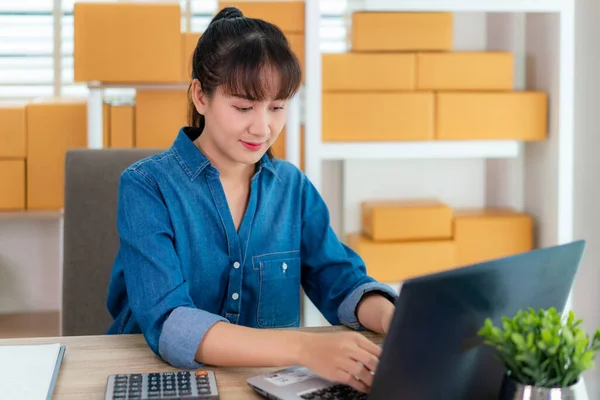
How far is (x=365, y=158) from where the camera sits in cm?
259

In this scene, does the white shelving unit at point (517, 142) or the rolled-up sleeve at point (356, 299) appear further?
the white shelving unit at point (517, 142)

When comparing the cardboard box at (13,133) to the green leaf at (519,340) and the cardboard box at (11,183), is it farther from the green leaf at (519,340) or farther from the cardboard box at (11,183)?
the green leaf at (519,340)

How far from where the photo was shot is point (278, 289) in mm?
1338

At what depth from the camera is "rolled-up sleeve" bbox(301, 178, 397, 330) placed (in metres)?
1.31

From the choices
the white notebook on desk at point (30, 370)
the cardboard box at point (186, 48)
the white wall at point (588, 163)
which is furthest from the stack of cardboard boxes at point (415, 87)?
the white notebook on desk at point (30, 370)

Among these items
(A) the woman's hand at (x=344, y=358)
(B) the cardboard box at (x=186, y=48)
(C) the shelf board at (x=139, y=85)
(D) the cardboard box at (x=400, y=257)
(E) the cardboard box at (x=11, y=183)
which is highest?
(B) the cardboard box at (x=186, y=48)

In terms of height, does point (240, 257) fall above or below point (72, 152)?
below

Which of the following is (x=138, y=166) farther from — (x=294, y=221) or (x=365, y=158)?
(x=365, y=158)

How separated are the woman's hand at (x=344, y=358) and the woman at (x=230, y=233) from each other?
0.07 meters

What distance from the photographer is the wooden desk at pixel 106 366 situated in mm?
947

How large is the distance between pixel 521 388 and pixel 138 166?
0.71 m

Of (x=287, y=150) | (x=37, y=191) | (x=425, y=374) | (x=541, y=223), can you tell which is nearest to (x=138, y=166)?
(x=425, y=374)

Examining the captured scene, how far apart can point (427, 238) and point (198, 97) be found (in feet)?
4.82

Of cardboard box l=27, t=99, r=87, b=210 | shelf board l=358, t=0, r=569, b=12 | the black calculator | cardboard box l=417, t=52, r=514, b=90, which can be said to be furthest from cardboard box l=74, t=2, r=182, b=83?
the black calculator
